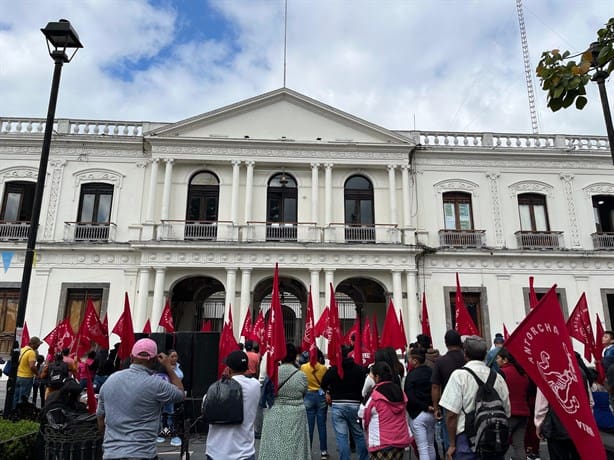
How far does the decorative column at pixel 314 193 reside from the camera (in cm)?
1870

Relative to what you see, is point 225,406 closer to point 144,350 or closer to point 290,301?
point 144,350

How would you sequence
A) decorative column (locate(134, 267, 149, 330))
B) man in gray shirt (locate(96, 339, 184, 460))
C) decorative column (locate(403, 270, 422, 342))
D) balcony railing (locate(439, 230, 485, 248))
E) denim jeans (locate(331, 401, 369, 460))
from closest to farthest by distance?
man in gray shirt (locate(96, 339, 184, 460)) < denim jeans (locate(331, 401, 369, 460)) < decorative column (locate(134, 267, 149, 330)) < decorative column (locate(403, 270, 422, 342)) < balcony railing (locate(439, 230, 485, 248))

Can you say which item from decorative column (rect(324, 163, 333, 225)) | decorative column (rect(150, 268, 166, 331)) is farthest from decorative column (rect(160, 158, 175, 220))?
decorative column (rect(324, 163, 333, 225))

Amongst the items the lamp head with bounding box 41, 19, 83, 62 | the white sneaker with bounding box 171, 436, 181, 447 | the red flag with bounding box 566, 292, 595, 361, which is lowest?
the white sneaker with bounding box 171, 436, 181, 447

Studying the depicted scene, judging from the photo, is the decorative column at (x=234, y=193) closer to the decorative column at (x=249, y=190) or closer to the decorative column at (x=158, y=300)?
the decorative column at (x=249, y=190)

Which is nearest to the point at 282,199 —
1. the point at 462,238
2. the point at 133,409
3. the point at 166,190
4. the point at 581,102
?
the point at 166,190

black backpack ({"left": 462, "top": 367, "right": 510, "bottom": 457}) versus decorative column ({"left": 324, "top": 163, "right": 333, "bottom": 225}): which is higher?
decorative column ({"left": 324, "top": 163, "right": 333, "bottom": 225})

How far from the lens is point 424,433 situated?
569 centimetres

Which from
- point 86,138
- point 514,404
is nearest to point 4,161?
point 86,138

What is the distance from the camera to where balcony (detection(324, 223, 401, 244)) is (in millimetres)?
18531

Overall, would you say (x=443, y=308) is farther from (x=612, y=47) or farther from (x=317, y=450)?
(x=612, y=47)

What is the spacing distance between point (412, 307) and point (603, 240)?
8.87 m

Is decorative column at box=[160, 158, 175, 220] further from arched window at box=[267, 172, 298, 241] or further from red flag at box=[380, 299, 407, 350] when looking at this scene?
red flag at box=[380, 299, 407, 350]

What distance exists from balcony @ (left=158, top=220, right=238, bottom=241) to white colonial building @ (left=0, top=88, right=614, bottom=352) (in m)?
0.06
